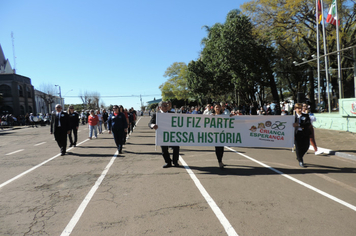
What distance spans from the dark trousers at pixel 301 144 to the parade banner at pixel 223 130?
0.26 metres

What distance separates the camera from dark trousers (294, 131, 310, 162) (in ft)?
24.7

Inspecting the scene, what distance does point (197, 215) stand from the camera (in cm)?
412

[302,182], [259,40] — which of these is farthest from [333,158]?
[259,40]

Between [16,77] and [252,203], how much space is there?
207ft

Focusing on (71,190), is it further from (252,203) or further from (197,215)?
(252,203)

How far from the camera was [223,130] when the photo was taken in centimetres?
773

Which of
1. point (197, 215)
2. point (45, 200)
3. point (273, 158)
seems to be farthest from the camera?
point (273, 158)

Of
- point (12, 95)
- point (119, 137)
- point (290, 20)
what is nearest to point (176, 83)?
point (12, 95)

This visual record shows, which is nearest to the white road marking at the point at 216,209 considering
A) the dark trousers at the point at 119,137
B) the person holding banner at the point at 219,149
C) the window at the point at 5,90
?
the person holding banner at the point at 219,149

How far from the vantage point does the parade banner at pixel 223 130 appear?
7.60 metres

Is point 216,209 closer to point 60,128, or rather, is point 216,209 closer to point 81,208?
point 81,208

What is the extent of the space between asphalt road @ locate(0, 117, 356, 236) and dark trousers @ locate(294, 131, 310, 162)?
1.35ft

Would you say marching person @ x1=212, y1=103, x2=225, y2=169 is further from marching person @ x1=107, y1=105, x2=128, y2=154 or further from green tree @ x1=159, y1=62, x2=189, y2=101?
green tree @ x1=159, y1=62, x2=189, y2=101

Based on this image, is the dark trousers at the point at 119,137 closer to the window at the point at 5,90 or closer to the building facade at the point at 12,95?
the building facade at the point at 12,95
